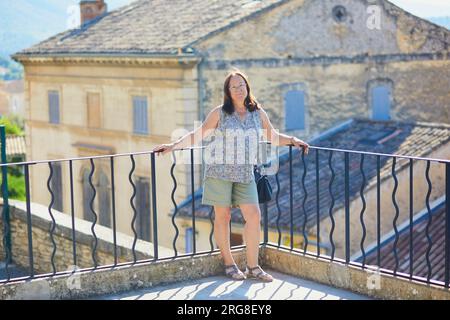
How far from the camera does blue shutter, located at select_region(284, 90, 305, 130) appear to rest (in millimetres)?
21469

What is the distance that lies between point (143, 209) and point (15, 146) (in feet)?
61.6

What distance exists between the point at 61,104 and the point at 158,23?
4.30 metres

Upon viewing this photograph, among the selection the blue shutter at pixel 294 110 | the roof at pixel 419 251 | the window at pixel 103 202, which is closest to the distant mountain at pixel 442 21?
the blue shutter at pixel 294 110

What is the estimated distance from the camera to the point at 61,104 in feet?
81.6

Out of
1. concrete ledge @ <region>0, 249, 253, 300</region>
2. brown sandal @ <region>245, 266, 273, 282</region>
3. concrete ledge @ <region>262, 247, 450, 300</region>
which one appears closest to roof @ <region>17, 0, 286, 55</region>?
concrete ledge @ <region>262, 247, 450, 300</region>

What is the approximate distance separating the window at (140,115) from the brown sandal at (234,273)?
49.0 ft

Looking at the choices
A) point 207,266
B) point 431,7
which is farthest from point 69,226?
point 431,7

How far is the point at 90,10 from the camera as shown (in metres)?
27.1

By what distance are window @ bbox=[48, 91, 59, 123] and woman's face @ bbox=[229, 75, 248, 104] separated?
19455 millimetres

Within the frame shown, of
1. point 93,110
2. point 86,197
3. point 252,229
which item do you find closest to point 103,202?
point 86,197

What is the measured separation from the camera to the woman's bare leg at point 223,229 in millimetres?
6465

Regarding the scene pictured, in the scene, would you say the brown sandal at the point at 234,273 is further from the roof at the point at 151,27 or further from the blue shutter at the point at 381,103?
the blue shutter at the point at 381,103

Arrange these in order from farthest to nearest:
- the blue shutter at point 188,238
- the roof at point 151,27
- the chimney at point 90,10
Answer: the chimney at point 90,10, the roof at point 151,27, the blue shutter at point 188,238

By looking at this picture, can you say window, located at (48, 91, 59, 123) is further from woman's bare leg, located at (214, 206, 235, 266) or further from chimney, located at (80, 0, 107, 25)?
woman's bare leg, located at (214, 206, 235, 266)
